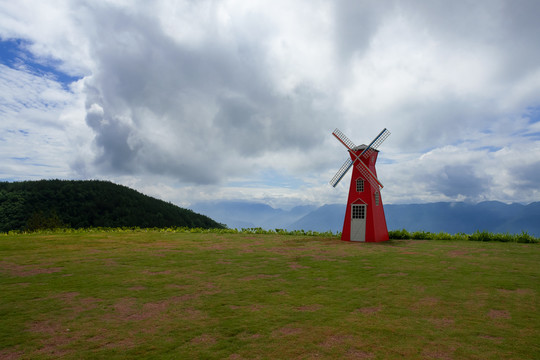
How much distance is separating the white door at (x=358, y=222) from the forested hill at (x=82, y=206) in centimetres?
4777

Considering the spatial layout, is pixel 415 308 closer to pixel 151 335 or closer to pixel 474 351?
pixel 474 351

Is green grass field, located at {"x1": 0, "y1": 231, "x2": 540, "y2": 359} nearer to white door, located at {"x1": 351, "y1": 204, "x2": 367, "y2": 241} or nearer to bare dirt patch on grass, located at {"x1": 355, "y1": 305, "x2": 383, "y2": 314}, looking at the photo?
bare dirt patch on grass, located at {"x1": 355, "y1": 305, "x2": 383, "y2": 314}

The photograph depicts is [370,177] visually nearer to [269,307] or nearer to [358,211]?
[358,211]

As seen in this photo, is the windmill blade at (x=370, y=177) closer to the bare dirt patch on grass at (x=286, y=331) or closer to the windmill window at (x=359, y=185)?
the windmill window at (x=359, y=185)

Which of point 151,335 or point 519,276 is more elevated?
point 519,276

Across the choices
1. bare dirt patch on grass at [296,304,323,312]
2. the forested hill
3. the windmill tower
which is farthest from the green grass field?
the forested hill

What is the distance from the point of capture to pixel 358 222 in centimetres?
2475

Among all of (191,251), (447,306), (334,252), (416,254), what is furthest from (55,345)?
(416,254)

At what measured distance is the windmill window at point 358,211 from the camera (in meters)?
24.6

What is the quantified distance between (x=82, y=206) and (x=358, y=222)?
54819 millimetres

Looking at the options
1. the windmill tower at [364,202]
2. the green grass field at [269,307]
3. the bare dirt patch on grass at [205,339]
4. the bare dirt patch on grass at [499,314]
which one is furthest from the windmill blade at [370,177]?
the bare dirt patch on grass at [205,339]

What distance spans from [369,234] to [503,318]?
16580 millimetres

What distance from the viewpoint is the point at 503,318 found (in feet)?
25.4

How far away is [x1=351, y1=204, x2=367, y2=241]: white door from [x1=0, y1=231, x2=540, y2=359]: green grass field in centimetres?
824
